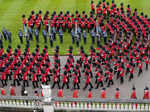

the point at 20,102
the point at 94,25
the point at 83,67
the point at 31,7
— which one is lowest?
the point at 20,102

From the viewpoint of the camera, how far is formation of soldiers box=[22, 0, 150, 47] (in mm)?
17094

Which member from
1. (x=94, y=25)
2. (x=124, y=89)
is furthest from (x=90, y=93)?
(x=94, y=25)

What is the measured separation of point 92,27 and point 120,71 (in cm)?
491

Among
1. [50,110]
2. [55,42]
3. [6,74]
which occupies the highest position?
[55,42]

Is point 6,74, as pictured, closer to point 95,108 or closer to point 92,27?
point 95,108

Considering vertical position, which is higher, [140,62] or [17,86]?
[140,62]

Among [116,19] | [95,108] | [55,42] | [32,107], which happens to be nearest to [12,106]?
[32,107]

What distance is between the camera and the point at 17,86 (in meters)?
14.8

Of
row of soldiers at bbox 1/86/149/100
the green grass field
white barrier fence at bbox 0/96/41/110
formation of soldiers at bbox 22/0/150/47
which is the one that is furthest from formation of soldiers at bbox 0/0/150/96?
the green grass field

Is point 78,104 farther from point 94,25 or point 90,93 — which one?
point 94,25

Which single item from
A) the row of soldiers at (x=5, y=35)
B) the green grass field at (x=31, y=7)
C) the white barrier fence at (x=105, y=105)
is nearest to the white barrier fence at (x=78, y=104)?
the white barrier fence at (x=105, y=105)

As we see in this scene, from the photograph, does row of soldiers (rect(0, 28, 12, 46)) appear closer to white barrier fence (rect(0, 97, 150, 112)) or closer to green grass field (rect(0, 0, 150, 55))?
green grass field (rect(0, 0, 150, 55))

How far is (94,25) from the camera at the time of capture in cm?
1802

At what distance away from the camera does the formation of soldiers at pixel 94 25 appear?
1709 centimetres
